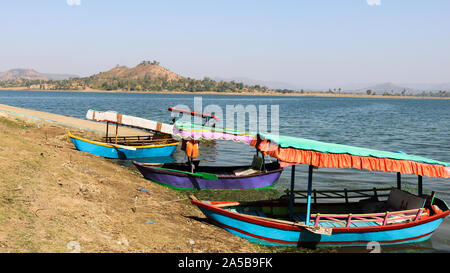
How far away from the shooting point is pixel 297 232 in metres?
11.2

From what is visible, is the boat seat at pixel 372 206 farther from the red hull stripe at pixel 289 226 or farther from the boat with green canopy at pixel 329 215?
the red hull stripe at pixel 289 226

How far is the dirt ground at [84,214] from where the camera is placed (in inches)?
339

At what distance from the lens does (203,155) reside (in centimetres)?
3019

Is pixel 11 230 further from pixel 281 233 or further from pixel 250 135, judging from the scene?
pixel 250 135

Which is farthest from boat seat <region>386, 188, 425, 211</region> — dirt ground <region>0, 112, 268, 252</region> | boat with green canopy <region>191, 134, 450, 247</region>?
dirt ground <region>0, 112, 268, 252</region>

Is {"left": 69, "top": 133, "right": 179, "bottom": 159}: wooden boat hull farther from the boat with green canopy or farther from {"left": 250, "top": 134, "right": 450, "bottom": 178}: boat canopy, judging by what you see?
{"left": 250, "top": 134, "right": 450, "bottom": 178}: boat canopy

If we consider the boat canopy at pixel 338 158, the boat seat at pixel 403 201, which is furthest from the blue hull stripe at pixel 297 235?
the boat canopy at pixel 338 158

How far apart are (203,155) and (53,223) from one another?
2118 cm

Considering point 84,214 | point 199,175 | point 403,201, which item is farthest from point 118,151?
point 403,201

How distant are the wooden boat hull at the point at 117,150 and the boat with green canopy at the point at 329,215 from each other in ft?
45.3

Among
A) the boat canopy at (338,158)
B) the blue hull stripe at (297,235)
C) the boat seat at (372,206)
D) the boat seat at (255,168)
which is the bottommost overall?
the blue hull stripe at (297,235)

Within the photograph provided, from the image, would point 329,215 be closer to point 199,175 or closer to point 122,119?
point 199,175

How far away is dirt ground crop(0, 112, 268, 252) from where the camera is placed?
8602 millimetres
